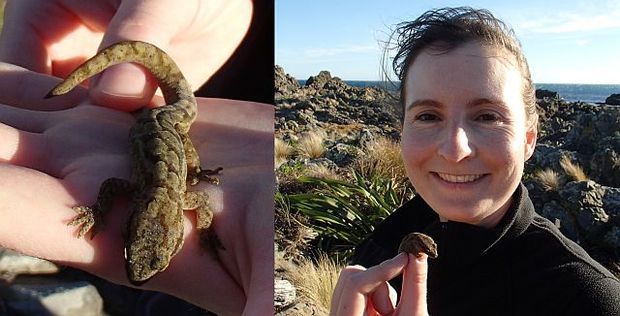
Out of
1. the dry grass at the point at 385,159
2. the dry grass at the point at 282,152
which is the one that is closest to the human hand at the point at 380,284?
the dry grass at the point at 385,159

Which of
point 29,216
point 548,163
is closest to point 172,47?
point 29,216

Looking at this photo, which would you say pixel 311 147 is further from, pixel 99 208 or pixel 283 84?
pixel 99 208

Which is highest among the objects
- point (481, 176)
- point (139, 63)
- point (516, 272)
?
point (139, 63)

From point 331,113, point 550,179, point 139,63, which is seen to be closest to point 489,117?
point 550,179

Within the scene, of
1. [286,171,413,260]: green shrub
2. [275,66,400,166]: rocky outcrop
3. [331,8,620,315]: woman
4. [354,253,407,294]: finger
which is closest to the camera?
[354,253,407,294]: finger

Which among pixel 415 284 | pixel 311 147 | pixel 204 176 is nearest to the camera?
pixel 415 284

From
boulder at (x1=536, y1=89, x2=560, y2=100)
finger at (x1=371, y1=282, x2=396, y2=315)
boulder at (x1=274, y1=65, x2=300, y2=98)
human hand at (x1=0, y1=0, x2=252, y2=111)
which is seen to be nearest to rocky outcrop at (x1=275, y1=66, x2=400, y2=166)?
boulder at (x1=274, y1=65, x2=300, y2=98)

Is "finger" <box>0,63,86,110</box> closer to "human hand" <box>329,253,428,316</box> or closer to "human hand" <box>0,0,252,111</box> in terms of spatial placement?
"human hand" <box>0,0,252,111</box>
